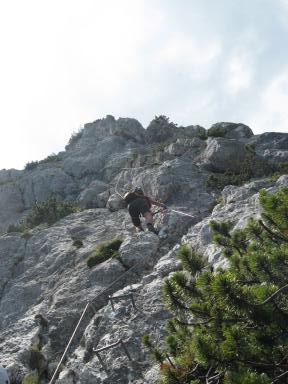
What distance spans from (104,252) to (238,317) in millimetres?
9863

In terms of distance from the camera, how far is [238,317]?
213 inches

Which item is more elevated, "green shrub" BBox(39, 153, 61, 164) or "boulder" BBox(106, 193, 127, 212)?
"green shrub" BBox(39, 153, 61, 164)

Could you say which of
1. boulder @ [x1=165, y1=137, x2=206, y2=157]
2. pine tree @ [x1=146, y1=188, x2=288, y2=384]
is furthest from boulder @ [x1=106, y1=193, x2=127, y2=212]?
pine tree @ [x1=146, y1=188, x2=288, y2=384]

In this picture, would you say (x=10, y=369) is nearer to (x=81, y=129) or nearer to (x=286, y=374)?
(x=286, y=374)

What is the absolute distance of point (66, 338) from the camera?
37.7ft

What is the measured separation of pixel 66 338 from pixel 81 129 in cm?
2977

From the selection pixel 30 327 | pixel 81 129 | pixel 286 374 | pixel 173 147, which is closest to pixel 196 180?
pixel 173 147

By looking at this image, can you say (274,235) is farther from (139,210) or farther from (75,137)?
(75,137)

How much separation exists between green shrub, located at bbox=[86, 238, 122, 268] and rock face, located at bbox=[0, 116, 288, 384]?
0.32 meters

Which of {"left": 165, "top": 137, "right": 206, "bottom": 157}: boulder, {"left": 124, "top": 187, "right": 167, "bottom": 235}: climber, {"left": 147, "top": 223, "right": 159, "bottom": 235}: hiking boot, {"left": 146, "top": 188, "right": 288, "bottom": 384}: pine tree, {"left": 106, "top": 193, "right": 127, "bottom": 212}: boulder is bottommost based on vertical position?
{"left": 146, "top": 188, "right": 288, "bottom": 384}: pine tree

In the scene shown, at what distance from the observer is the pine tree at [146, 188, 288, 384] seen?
489 centimetres

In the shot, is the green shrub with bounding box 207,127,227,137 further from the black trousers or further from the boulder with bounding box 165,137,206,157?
the black trousers

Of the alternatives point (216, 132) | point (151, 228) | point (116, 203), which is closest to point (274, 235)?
point (151, 228)

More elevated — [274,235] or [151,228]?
[151,228]
